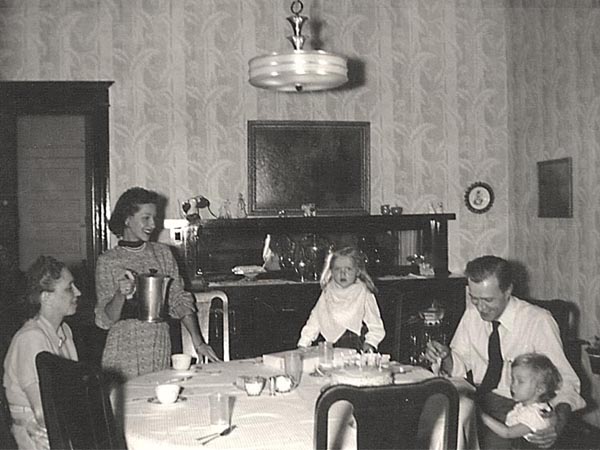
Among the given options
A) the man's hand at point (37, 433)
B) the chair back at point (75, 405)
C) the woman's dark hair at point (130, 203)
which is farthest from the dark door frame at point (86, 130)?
the chair back at point (75, 405)

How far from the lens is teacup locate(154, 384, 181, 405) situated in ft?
9.72

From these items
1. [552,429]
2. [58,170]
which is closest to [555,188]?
[552,429]

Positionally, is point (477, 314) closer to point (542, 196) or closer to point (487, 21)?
point (542, 196)

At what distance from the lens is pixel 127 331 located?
4094 mm

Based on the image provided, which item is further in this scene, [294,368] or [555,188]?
[555,188]

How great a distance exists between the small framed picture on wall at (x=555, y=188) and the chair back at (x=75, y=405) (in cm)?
475

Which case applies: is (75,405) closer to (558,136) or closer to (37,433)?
(37,433)

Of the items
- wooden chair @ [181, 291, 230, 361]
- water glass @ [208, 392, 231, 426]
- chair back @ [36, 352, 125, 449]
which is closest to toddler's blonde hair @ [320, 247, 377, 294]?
wooden chair @ [181, 291, 230, 361]

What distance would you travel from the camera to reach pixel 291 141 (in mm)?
7008

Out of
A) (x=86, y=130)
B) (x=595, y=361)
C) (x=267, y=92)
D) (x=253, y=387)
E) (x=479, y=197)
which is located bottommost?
(x=595, y=361)

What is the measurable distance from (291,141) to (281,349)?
1895 millimetres

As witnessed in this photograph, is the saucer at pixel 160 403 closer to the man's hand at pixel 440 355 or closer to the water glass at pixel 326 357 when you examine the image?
the water glass at pixel 326 357

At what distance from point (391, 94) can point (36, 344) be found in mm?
4879

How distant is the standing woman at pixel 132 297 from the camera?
13.4 feet
